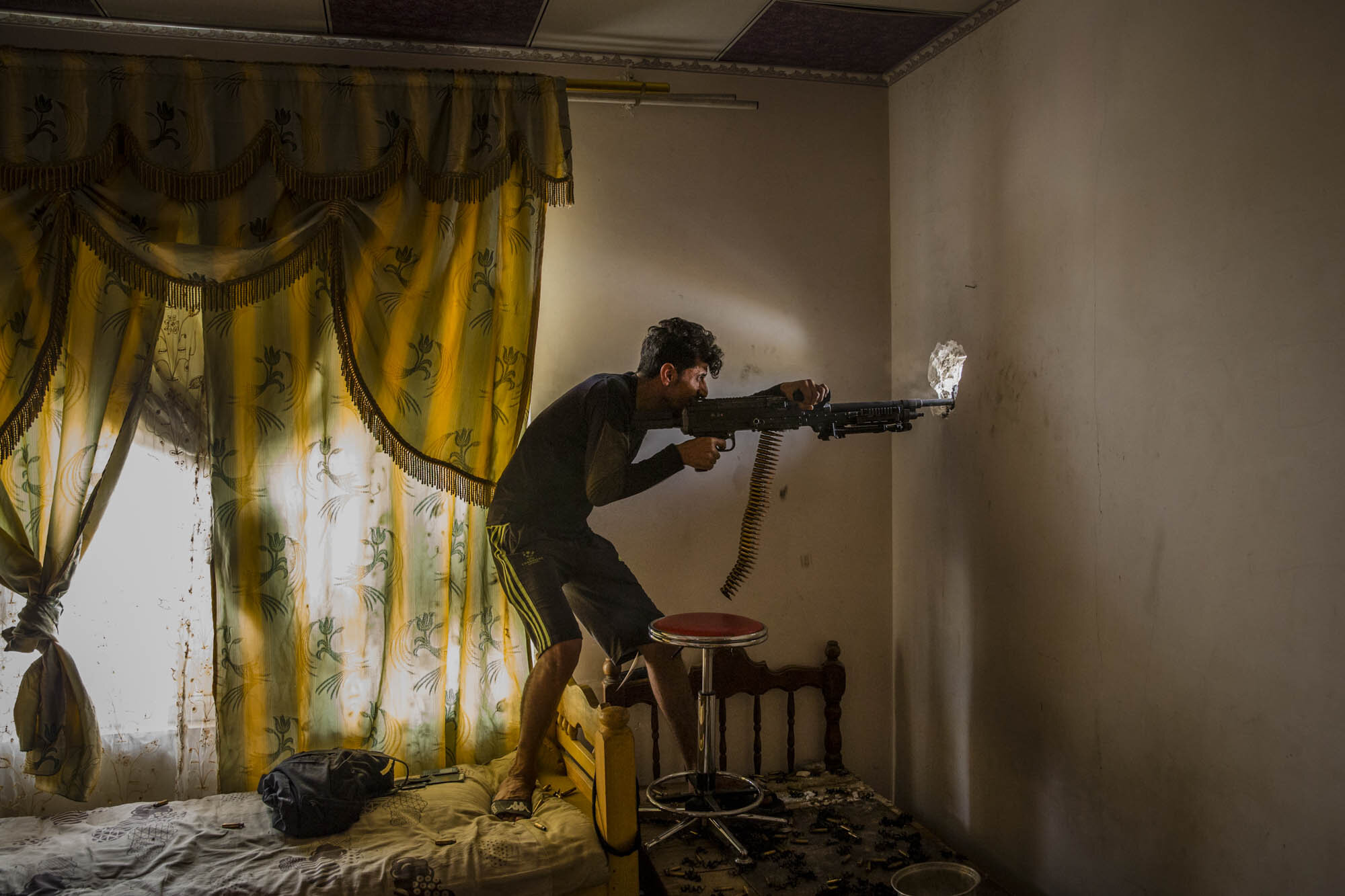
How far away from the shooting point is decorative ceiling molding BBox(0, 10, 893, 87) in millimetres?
2938

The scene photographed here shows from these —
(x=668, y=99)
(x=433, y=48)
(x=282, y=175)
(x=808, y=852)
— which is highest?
(x=433, y=48)

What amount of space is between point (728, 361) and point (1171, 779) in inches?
72.6

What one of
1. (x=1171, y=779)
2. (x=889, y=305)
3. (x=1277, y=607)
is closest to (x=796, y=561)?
(x=889, y=305)

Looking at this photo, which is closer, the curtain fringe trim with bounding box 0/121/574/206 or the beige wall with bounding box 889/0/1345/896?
the beige wall with bounding box 889/0/1345/896

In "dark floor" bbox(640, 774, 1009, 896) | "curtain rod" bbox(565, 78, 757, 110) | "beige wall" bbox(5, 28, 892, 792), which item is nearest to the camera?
"dark floor" bbox(640, 774, 1009, 896)

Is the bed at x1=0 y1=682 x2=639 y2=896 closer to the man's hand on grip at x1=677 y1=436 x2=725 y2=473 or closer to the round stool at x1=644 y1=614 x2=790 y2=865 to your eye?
the round stool at x1=644 y1=614 x2=790 y2=865

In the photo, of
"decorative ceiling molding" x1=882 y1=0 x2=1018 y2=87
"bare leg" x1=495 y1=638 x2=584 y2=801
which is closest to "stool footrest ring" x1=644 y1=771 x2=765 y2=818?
"bare leg" x1=495 y1=638 x2=584 y2=801

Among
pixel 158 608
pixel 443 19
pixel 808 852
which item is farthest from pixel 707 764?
pixel 443 19

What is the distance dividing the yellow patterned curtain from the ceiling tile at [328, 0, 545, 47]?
0.17 meters

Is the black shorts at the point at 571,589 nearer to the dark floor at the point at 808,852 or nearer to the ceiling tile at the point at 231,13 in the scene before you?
the dark floor at the point at 808,852

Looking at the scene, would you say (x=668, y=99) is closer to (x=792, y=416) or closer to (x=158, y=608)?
(x=792, y=416)

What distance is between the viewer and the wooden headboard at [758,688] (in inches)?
132

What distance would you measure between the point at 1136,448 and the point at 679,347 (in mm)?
1317

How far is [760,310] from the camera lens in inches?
137
